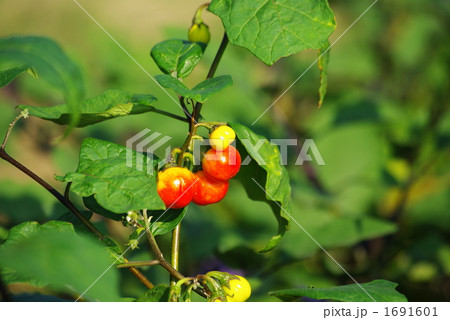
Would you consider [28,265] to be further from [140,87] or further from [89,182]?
[140,87]

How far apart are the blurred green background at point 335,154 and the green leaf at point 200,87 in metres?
0.39

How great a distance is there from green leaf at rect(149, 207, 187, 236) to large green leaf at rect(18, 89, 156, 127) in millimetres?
164

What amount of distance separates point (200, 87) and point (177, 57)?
4.4 inches

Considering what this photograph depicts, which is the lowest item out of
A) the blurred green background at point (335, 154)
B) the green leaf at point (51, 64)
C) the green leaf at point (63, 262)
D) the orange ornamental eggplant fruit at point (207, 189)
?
the green leaf at point (63, 262)

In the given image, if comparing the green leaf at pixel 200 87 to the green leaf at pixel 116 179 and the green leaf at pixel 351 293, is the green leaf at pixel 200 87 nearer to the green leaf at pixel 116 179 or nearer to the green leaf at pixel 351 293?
the green leaf at pixel 116 179

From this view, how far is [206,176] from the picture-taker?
2.73 ft

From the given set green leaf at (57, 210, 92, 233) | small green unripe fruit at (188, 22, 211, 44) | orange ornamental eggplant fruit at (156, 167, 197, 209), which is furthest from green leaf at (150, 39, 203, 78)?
green leaf at (57, 210, 92, 233)

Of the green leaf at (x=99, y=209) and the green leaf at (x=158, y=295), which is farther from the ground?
the green leaf at (x=99, y=209)

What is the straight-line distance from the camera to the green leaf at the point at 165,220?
820 mm

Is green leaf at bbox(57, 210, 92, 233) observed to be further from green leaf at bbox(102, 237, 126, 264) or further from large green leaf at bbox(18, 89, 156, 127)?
large green leaf at bbox(18, 89, 156, 127)

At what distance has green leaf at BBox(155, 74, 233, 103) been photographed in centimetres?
72

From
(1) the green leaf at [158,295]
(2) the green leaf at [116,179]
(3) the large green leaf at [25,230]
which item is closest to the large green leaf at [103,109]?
(2) the green leaf at [116,179]

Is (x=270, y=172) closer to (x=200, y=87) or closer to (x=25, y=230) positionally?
(x=200, y=87)
